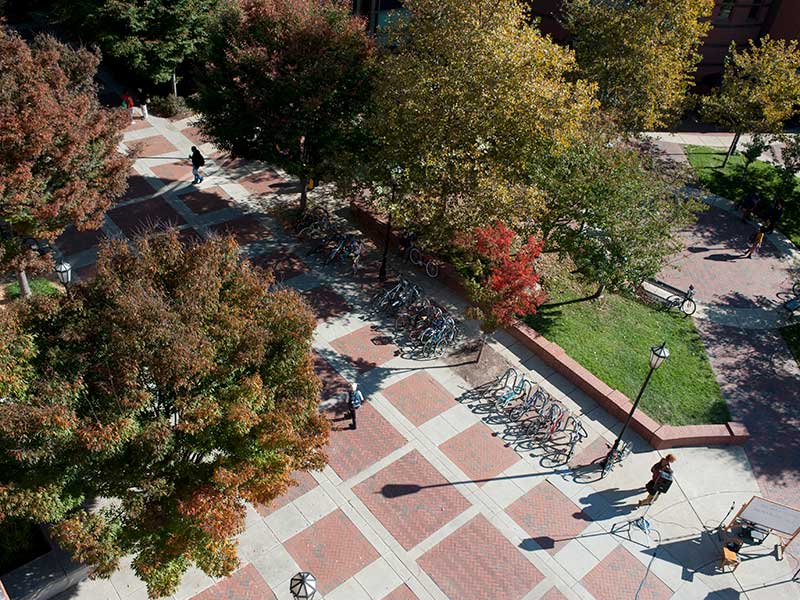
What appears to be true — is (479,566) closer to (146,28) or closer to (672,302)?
(672,302)

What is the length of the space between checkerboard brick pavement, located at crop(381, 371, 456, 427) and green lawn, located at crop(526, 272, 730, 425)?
432cm

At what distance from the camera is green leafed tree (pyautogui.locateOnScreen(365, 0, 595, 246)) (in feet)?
59.3

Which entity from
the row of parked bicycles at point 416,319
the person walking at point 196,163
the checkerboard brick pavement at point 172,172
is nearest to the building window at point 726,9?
the row of parked bicycles at point 416,319

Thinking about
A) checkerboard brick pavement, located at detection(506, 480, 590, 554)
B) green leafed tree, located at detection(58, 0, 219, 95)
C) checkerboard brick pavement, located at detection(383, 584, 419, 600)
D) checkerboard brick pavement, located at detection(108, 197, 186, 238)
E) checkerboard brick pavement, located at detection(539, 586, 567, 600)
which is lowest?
checkerboard brick pavement, located at detection(383, 584, 419, 600)

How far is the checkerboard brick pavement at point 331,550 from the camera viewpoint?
44.7ft

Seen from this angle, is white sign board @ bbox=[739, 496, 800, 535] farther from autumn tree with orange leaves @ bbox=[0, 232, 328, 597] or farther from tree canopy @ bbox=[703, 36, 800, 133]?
tree canopy @ bbox=[703, 36, 800, 133]

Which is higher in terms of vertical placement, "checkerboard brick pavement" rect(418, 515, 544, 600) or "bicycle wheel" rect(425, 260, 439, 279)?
"bicycle wheel" rect(425, 260, 439, 279)

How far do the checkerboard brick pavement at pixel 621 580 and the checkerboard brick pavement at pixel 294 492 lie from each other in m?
6.32

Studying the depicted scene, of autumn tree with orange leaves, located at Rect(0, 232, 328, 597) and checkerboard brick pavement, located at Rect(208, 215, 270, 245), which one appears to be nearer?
autumn tree with orange leaves, located at Rect(0, 232, 328, 597)

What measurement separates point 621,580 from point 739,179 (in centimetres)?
2334

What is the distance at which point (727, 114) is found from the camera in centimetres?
3067

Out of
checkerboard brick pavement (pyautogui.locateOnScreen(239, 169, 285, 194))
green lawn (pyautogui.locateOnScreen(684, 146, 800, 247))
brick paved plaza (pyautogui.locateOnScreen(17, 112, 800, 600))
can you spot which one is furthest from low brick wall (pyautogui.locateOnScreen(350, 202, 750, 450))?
green lawn (pyautogui.locateOnScreen(684, 146, 800, 247))

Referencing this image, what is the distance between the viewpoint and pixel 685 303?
22500 millimetres

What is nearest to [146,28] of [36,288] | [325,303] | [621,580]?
[36,288]
